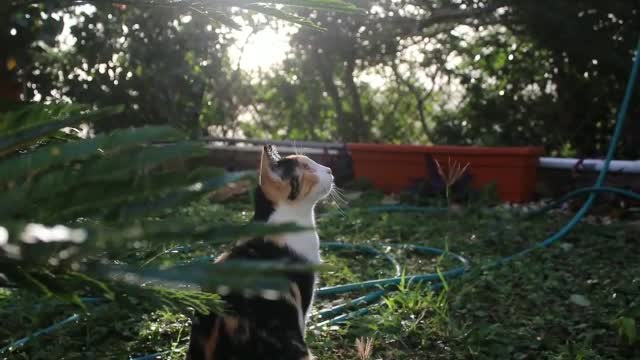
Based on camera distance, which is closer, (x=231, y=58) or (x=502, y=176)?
(x=502, y=176)

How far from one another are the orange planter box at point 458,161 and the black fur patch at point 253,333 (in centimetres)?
331

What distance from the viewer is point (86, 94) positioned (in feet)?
18.7

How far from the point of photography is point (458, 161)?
5012 millimetres

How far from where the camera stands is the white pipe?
4.58m

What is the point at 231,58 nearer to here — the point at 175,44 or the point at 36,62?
the point at 175,44

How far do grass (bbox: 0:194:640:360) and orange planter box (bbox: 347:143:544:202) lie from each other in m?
1.31

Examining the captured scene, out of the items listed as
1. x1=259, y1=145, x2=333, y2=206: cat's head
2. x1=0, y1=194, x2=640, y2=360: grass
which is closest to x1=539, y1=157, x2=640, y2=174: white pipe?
x1=0, y1=194, x2=640, y2=360: grass

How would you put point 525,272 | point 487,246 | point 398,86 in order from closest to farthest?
1. point 525,272
2. point 487,246
3. point 398,86

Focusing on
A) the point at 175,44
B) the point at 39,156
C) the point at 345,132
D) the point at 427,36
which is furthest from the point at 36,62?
the point at 39,156

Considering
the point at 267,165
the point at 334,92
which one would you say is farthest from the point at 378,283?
the point at 334,92

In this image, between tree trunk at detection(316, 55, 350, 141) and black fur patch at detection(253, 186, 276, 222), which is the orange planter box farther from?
black fur patch at detection(253, 186, 276, 222)

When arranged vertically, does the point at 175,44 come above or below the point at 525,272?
above

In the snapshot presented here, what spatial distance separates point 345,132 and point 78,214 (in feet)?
19.9

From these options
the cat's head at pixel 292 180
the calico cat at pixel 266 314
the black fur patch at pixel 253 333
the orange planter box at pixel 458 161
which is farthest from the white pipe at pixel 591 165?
the black fur patch at pixel 253 333
